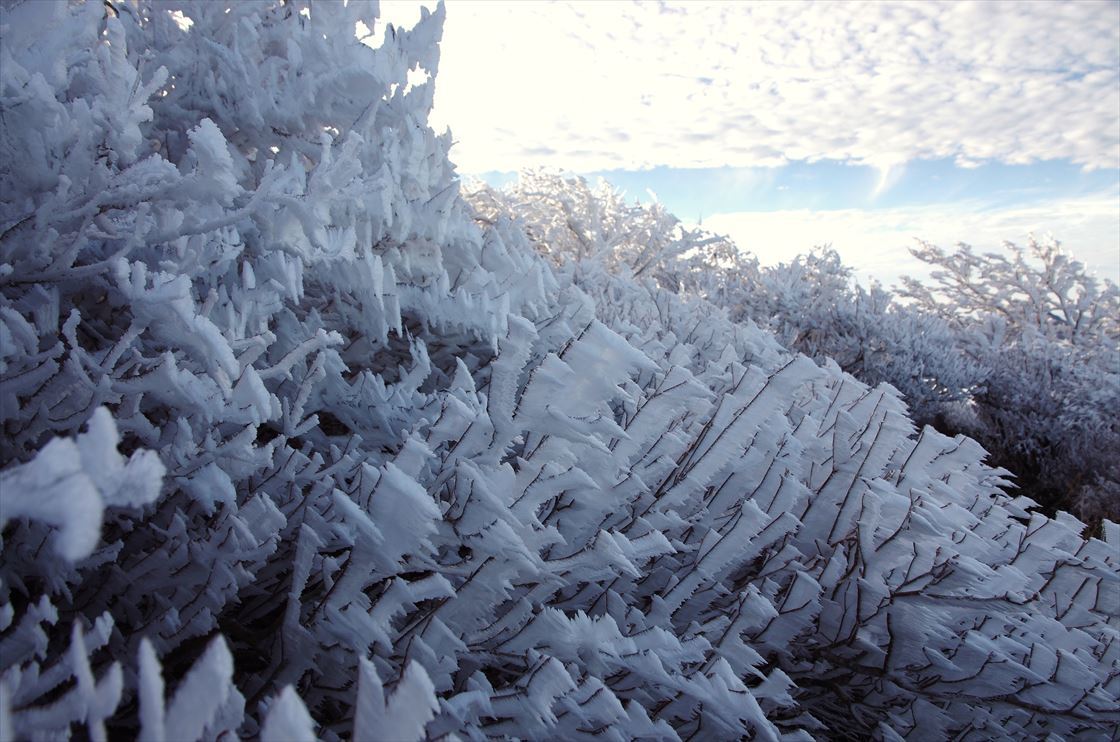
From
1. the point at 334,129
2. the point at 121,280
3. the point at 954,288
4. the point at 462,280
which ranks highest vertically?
the point at 334,129

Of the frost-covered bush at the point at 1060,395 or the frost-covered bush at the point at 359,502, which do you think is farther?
the frost-covered bush at the point at 1060,395

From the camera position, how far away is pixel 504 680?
1.21 meters

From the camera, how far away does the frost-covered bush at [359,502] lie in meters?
0.95

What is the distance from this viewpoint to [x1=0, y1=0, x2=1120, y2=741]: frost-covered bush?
955 millimetres

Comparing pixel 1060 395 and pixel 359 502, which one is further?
pixel 1060 395

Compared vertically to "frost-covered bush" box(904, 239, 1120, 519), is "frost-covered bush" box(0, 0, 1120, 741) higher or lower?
higher

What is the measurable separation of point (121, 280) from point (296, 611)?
583mm

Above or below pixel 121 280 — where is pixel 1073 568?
below

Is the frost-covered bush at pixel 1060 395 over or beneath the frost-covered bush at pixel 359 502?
beneath

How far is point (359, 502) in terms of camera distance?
1112 mm

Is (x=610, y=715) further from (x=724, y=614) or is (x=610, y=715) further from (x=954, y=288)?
(x=954, y=288)

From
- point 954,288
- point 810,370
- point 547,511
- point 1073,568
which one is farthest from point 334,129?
point 954,288

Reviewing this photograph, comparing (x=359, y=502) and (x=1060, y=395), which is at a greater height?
(x=359, y=502)

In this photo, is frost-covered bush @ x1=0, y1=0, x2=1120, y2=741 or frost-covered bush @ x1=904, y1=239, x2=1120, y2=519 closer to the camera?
frost-covered bush @ x1=0, y1=0, x2=1120, y2=741
